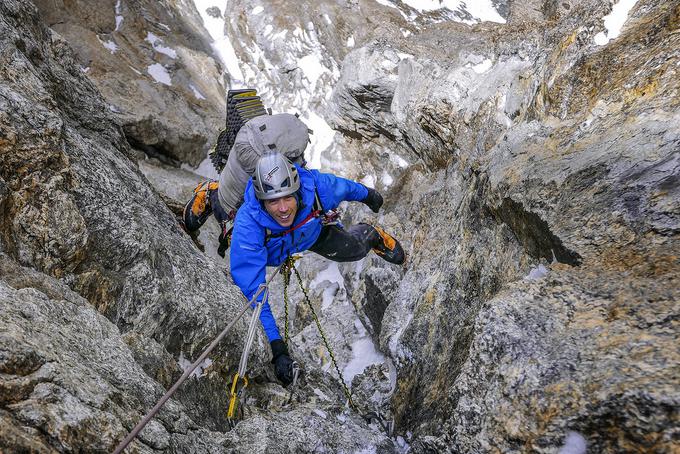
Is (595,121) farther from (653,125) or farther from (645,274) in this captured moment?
(645,274)

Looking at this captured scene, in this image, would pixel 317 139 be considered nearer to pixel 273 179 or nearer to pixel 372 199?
pixel 372 199

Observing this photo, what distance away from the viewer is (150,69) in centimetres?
2448

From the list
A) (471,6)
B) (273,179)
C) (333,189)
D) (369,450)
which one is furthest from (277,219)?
(471,6)

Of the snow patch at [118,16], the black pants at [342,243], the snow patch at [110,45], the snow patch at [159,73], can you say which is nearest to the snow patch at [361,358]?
the black pants at [342,243]

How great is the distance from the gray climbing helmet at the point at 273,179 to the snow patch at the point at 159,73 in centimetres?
2100

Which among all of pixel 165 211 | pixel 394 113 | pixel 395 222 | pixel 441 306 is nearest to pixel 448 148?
pixel 395 222

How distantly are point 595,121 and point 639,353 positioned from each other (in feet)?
10.3

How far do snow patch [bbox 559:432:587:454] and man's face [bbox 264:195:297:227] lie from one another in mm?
3928

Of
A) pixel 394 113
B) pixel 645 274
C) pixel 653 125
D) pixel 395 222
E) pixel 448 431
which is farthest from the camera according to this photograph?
pixel 394 113

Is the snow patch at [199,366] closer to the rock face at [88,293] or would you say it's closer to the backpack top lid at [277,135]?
the rock face at [88,293]

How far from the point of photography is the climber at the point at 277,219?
5586mm

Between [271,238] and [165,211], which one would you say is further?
[165,211]

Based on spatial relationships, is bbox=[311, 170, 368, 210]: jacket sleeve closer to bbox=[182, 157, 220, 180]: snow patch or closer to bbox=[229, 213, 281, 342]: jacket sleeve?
bbox=[229, 213, 281, 342]: jacket sleeve

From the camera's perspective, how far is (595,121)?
16.1 ft
